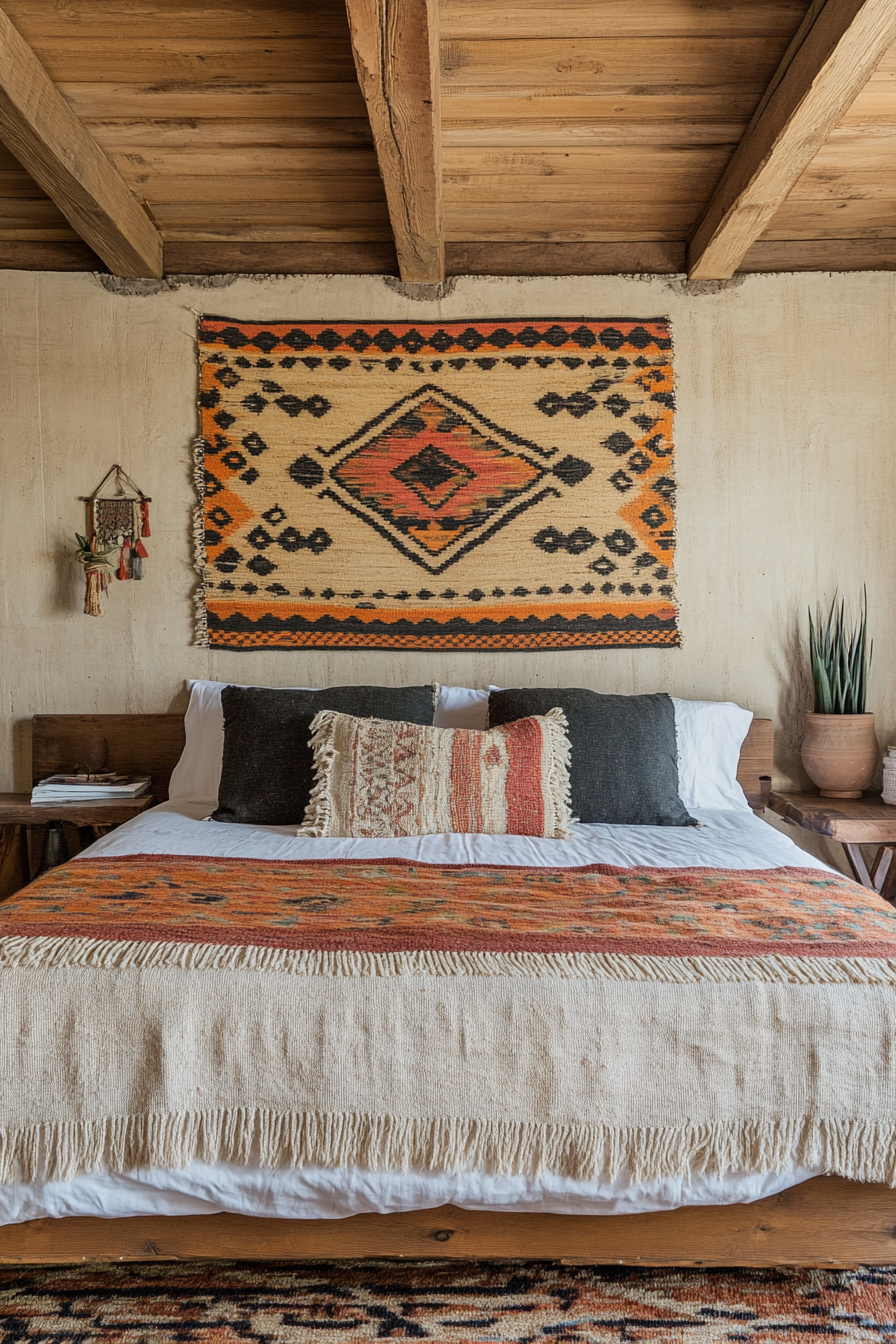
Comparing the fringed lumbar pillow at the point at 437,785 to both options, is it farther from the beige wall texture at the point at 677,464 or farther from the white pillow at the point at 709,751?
the beige wall texture at the point at 677,464

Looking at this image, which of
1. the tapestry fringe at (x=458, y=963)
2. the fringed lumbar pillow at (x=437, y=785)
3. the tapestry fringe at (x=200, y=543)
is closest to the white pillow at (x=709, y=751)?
the fringed lumbar pillow at (x=437, y=785)

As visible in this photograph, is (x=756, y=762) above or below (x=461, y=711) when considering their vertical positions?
below

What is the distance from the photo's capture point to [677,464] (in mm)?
3184

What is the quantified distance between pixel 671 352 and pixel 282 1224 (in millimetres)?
2877

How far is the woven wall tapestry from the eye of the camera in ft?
10.4

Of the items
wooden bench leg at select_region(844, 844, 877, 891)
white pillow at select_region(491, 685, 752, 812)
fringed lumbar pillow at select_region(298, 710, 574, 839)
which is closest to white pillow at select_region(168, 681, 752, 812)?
white pillow at select_region(491, 685, 752, 812)

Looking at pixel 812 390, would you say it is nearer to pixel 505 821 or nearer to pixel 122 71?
pixel 505 821

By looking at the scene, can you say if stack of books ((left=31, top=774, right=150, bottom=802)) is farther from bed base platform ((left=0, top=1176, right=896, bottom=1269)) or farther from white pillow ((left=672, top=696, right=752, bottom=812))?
white pillow ((left=672, top=696, right=752, bottom=812))

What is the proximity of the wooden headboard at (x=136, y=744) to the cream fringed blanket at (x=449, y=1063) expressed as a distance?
169 centimetres

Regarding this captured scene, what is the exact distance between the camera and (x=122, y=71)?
7.18 ft

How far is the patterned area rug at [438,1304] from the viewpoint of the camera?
4.65 feet

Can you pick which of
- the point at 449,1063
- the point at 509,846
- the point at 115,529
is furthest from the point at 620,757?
the point at 115,529

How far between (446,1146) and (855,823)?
185cm

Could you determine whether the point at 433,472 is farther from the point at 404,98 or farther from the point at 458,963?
the point at 458,963
